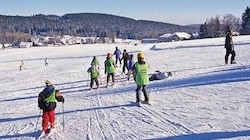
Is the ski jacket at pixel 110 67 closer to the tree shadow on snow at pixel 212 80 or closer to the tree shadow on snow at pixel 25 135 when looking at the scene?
the tree shadow on snow at pixel 212 80

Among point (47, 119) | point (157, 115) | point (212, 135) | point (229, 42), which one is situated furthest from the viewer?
point (229, 42)

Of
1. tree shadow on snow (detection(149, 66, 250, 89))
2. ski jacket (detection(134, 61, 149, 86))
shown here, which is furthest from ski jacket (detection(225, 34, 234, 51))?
ski jacket (detection(134, 61, 149, 86))

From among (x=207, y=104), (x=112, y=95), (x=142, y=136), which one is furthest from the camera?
(x=112, y=95)

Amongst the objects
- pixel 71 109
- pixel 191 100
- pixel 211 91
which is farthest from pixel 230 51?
pixel 71 109

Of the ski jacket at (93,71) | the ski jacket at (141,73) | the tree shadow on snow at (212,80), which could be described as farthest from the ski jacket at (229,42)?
the ski jacket at (141,73)

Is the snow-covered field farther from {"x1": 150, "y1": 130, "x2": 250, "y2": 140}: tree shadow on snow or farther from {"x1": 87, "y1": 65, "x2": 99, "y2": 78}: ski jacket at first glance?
{"x1": 87, "y1": 65, "x2": 99, "y2": 78}: ski jacket

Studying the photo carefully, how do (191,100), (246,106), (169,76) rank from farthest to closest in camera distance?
(169,76) < (191,100) < (246,106)

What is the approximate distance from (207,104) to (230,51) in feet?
31.7

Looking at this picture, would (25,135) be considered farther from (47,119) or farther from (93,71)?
(93,71)

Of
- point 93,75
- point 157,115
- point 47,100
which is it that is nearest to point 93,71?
point 93,75

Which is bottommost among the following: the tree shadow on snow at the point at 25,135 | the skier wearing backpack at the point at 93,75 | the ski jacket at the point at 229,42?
the tree shadow on snow at the point at 25,135

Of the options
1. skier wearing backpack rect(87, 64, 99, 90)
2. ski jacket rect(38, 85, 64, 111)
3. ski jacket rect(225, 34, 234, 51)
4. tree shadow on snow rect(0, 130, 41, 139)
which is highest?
ski jacket rect(225, 34, 234, 51)

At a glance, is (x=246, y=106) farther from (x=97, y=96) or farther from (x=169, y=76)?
(x=169, y=76)

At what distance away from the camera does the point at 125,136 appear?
28.8 feet
